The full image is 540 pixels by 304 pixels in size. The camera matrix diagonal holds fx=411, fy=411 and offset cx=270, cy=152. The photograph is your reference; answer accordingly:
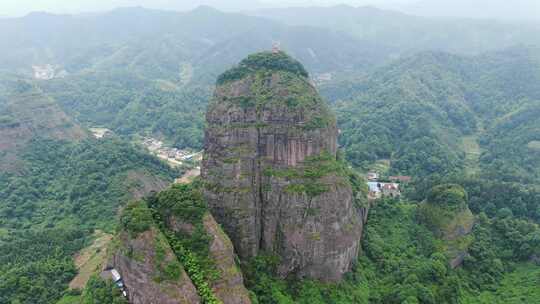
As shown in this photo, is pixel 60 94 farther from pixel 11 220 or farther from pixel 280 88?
A: pixel 280 88

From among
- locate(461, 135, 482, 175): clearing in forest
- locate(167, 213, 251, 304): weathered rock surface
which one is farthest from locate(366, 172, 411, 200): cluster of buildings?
locate(167, 213, 251, 304): weathered rock surface

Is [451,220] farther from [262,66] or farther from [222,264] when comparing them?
[222,264]

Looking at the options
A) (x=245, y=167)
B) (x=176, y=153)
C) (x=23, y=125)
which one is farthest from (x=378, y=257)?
(x=23, y=125)

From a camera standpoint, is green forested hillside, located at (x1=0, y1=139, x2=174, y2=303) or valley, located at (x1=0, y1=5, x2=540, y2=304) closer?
valley, located at (x1=0, y1=5, x2=540, y2=304)

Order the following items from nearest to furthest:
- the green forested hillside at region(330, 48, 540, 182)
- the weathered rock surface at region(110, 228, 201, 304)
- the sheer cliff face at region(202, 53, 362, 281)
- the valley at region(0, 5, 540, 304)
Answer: the weathered rock surface at region(110, 228, 201, 304) < the valley at region(0, 5, 540, 304) < the sheer cliff face at region(202, 53, 362, 281) < the green forested hillside at region(330, 48, 540, 182)

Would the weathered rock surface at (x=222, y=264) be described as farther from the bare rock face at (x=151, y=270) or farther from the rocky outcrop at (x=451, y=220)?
the rocky outcrop at (x=451, y=220)

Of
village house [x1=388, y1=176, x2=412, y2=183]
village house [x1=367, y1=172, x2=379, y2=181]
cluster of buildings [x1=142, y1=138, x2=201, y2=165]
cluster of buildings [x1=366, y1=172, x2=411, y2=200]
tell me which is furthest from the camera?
cluster of buildings [x1=142, y1=138, x2=201, y2=165]

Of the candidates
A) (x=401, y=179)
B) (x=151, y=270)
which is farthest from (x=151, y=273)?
(x=401, y=179)

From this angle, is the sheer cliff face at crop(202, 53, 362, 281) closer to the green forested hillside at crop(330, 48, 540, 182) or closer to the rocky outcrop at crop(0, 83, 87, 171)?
the green forested hillside at crop(330, 48, 540, 182)
